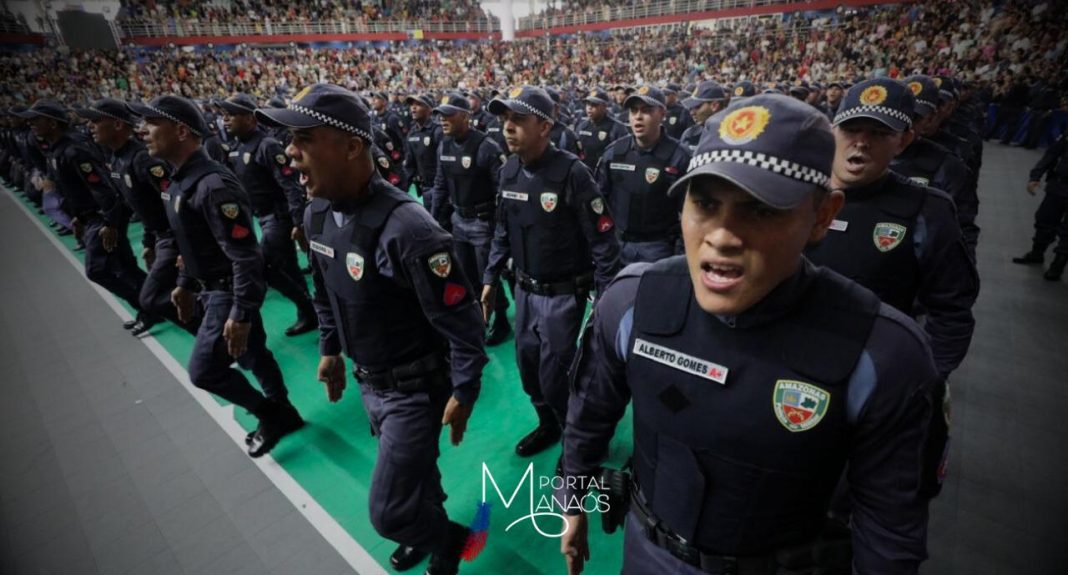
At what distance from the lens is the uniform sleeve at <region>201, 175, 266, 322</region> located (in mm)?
3459

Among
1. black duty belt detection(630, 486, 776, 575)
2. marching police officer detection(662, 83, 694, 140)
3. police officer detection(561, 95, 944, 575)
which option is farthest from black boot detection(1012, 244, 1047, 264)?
black duty belt detection(630, 486, 776, 575)

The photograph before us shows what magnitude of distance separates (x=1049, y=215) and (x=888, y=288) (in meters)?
6.68

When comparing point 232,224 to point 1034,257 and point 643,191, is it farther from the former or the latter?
point 1034,257

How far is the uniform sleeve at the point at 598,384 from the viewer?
5.21 feet

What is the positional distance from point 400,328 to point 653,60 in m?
31.1

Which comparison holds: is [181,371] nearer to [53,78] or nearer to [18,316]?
[18,316]

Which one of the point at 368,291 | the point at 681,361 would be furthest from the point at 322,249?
the point at 681,361

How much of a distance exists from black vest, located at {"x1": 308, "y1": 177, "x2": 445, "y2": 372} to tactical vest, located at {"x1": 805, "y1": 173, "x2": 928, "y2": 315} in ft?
7.68

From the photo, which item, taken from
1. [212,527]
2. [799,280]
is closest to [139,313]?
[212,527]

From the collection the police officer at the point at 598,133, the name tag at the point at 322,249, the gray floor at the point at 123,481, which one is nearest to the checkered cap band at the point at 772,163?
the name tag at the point at 322,249

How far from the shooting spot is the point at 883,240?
255cm

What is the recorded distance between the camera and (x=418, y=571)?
3018 mm

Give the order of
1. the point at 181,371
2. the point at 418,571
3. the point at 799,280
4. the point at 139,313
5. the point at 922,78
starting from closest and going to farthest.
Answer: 1. the point at 799,280
2. the point at 418,571
3. the point at 922,78
4. the point at 181,371
5. the point at 139,313

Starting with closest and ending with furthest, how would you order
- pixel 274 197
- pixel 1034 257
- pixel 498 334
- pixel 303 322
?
1. pixel 498 334
2. pixel 303 322
3. pixel 274 197
4. pixel 1034 257
